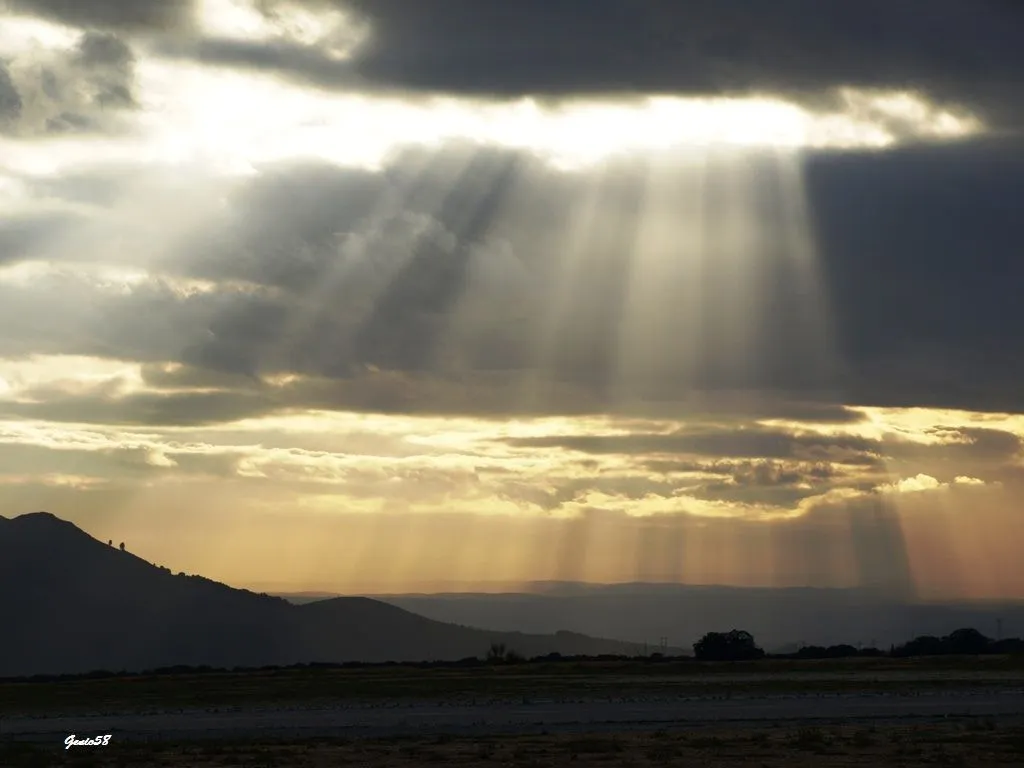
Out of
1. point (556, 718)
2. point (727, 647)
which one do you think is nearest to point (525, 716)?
point (556, 718)

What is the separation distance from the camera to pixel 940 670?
96625mm

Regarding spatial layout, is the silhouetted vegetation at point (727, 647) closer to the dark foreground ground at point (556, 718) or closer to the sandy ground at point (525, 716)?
the dark foreground ground at point (556, 718)

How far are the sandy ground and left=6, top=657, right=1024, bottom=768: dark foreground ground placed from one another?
10 cm

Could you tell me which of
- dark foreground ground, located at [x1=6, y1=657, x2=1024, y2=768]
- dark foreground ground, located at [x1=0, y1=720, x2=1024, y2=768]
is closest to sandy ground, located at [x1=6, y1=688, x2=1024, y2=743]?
dark foreground ground, located at [x1=6, y1=657, x2=1024, y2=768]

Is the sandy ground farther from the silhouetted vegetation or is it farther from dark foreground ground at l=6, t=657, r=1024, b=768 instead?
the silhouetted vegetation

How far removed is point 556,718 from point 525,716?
6.45 feet

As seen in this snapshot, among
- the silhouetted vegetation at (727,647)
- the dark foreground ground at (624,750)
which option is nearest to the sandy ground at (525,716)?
the dark foreground ground at (624,750)

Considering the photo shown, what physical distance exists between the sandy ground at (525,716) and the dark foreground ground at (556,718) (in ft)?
0.32

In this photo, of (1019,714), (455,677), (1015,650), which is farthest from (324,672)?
(1019,714)

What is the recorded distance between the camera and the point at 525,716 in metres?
68.5

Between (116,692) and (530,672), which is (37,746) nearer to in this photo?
(116,692)

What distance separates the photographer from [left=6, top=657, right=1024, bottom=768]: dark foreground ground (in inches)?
2106

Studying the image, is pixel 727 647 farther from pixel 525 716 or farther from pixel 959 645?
pixel 525 716

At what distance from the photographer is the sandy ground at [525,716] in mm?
63875
